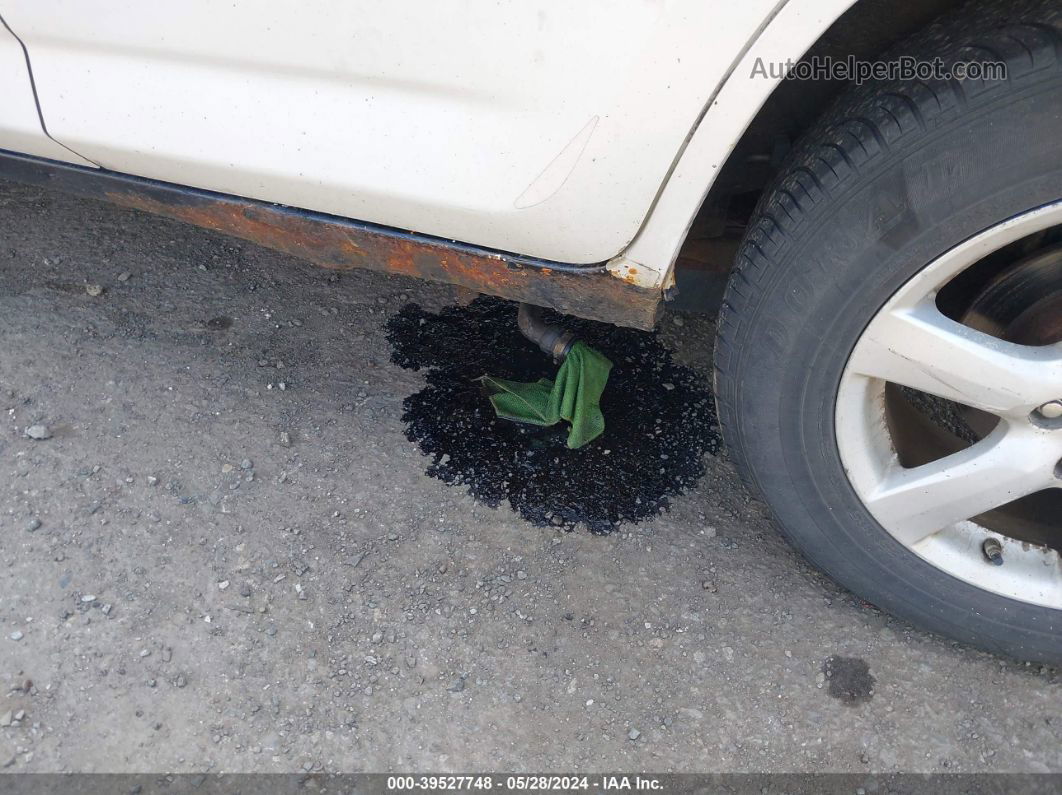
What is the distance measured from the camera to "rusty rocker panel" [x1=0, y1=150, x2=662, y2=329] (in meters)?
1.57

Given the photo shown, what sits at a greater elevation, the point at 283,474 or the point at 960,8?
the point at 960,8

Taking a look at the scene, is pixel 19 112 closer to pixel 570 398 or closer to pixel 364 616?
pixel 364 616

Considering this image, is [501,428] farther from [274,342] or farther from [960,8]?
[960,8]

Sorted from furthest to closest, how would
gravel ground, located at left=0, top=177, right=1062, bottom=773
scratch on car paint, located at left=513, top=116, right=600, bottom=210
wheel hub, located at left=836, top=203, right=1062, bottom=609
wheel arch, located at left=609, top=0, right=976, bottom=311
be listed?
gravel ground, located at left=0, top=177, right=1062, bottom=773, wheel hub, located at left=836, top=203, right=1062, bottom=609, scratch on car paint, located at left=513, top=116, right=600, bottom=210, wheel arch, located at left=609, top=0, right=976, bottom=311

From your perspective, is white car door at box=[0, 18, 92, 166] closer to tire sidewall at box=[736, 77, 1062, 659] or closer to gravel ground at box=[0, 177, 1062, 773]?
gravel ground at box=[0, 177, 1062, 773]

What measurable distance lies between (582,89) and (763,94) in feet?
0.91

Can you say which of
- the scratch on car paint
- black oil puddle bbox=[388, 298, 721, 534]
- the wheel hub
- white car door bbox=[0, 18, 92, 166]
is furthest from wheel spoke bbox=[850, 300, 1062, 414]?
white car door bbox=[0, 18, 92, 166]

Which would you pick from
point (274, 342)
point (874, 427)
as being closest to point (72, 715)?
point (274, 342)

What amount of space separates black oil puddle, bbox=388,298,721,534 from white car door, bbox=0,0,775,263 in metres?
0.81

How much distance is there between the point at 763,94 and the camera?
4.11 feet

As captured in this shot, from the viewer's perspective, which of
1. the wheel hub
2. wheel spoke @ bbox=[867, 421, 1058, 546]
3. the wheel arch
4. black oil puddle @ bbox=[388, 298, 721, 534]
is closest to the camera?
the wheel arch

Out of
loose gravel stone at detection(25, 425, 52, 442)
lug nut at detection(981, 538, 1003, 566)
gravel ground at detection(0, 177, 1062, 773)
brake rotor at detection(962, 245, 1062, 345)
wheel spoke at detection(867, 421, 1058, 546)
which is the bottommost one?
loose gravel stone at detection(25, 425, 52, 442)

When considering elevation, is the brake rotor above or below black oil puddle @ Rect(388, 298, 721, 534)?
above

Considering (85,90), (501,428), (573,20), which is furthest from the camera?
(501,428)
